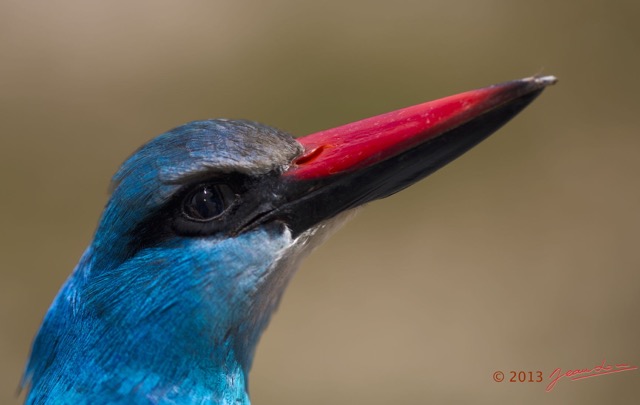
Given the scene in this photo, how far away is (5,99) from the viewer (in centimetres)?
711

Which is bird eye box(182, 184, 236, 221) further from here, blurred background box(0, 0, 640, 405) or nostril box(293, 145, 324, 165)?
blurred background box(0, 0, 640, 405)

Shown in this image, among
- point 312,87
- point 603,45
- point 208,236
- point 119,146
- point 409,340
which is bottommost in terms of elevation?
point 208,236

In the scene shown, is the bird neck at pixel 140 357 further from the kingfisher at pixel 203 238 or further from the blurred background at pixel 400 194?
the blurred background at pixel 400 194

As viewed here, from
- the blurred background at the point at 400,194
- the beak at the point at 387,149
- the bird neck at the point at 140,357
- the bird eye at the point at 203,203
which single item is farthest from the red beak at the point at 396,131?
the blurred background at the point at 400,194

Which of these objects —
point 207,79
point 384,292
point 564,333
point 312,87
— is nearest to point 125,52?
point 207,79

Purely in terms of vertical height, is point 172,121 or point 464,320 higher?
point 172,121

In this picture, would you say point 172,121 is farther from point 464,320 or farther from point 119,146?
point 464,320

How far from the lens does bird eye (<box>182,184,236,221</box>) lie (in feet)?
7.67

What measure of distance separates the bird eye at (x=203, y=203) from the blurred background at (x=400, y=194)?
3370mm

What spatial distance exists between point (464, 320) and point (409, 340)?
0.37 meters

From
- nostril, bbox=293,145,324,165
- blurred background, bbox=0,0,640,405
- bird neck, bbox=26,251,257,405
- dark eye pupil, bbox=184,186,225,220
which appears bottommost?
bird neck, bbox=26,251,257,405

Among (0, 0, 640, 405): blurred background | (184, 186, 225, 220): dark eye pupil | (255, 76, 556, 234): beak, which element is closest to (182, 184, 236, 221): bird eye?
(184, 186, 225, 220): dark eye pupil

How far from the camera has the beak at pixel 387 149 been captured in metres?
2.20

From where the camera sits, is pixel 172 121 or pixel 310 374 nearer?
pixel 310 374
